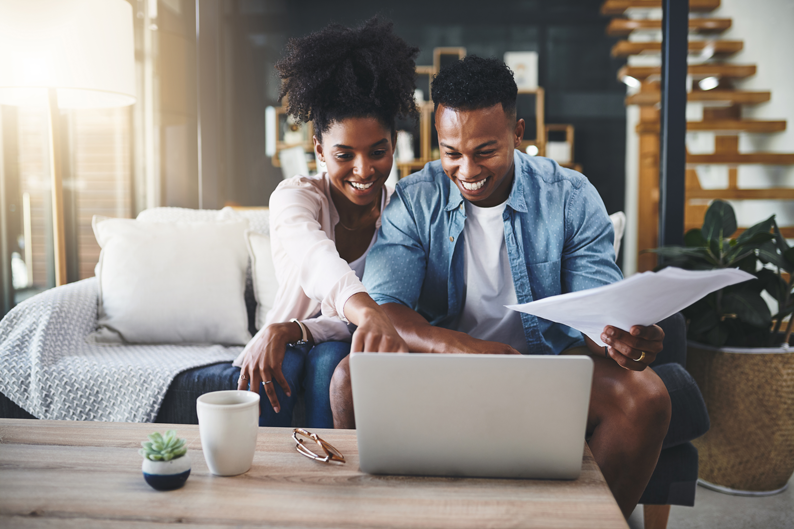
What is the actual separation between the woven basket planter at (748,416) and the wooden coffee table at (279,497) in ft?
3.96

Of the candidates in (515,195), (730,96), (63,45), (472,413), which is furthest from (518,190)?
(730,96)

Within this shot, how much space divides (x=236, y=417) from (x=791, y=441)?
1732 mm

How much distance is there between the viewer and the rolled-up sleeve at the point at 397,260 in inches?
51.1

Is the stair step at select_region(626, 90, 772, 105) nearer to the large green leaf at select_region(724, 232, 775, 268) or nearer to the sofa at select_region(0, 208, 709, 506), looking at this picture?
the large green leaf at select_region(724, 232, 775, 268)

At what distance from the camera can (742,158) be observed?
3.07 m

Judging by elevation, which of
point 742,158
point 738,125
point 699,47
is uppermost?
point 699,47

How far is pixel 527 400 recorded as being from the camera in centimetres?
69

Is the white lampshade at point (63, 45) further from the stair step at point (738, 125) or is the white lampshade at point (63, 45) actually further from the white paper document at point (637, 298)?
the stair step at point (738, 125)

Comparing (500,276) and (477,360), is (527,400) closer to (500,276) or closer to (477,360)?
(477,360)

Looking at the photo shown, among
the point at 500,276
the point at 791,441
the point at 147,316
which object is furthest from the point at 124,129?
the point at 791,441

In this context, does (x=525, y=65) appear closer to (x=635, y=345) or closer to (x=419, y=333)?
Result: (x=419, y=333)

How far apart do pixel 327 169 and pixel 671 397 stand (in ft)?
3.17

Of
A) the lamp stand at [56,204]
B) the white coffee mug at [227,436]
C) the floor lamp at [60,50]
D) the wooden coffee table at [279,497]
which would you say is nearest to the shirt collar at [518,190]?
the wooden coffee table at [279,497]

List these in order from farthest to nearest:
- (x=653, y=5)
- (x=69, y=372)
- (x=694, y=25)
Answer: (x=653, y=5), (x=694, y=25), (x=69, y=372)
